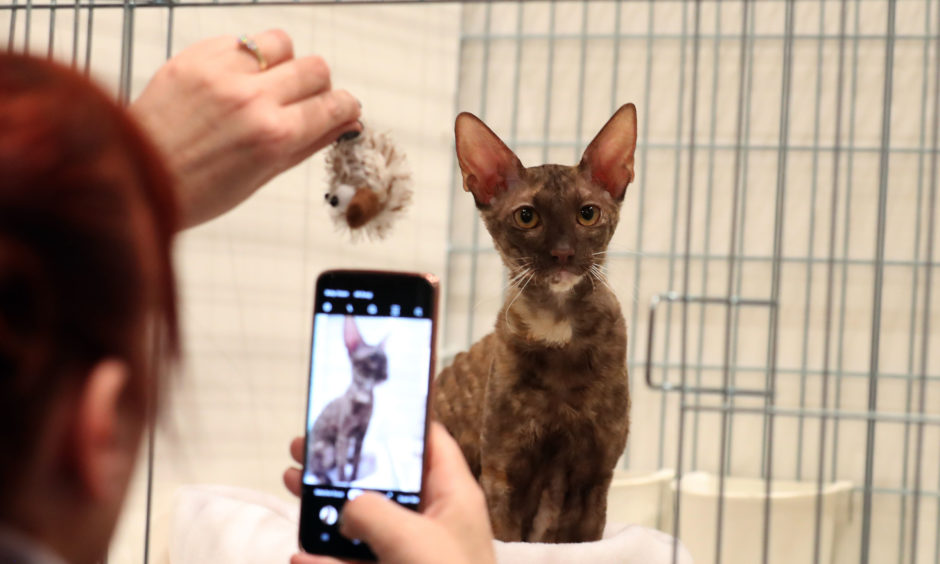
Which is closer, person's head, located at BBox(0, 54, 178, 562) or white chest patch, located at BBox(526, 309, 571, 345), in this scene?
person's head, located at BBox(0, 54, 178, 562)

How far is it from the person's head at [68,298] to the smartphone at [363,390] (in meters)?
0.25

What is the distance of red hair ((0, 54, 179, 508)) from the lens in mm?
255

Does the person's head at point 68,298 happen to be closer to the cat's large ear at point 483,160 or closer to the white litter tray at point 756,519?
the cat's large ear at point 483,160

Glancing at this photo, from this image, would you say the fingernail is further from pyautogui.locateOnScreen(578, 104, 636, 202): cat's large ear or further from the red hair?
the red hair

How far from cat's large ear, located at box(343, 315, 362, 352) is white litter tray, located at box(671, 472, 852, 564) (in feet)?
2.31

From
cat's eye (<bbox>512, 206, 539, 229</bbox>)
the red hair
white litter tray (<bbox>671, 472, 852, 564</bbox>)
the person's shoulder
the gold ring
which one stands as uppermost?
the gold ring

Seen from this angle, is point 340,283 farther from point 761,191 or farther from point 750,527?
point 761,191

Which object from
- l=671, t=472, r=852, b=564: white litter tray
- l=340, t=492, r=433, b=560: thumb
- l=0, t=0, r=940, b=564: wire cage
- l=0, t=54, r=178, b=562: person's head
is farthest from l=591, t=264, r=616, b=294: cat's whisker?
l=0, t=0, r=940, b=564: wire cage

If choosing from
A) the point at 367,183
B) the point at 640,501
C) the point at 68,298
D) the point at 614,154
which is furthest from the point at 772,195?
the point at 68,298

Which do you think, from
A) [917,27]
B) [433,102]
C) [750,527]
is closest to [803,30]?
[917,27]

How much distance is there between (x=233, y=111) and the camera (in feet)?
1.94

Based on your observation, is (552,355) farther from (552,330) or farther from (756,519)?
(756,519)

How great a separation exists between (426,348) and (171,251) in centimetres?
24

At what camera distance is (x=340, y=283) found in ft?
1.85
